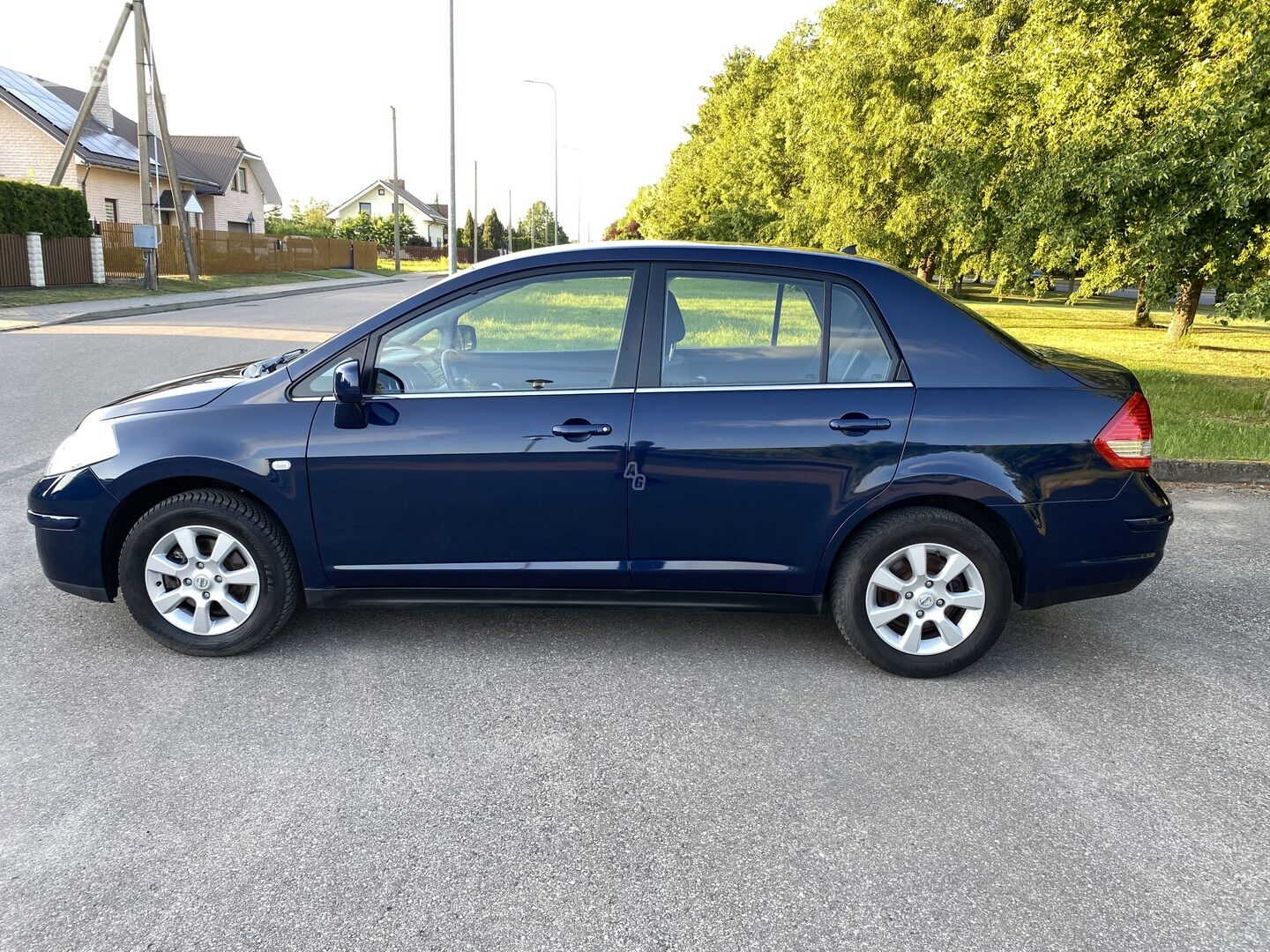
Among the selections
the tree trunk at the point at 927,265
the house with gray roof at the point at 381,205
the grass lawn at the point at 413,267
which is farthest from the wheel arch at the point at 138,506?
the house with gray roof at the point at 381,205

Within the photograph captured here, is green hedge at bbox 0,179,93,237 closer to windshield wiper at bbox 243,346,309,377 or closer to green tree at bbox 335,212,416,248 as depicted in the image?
windshield wiper at bbox 243,346,309,377

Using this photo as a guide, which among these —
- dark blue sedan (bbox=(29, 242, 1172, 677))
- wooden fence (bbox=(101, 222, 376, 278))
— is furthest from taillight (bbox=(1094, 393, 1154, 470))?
wooden fence (bbox=(101, 222, 376, 278))

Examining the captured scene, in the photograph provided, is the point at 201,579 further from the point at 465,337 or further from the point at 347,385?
the point at 465,337

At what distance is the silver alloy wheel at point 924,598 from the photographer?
398 cm

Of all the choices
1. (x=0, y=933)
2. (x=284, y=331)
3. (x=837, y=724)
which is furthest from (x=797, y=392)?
(x=284, y=331)

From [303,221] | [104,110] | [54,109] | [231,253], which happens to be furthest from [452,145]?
[303,221]

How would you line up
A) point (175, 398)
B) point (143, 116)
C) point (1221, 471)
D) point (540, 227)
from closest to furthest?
point (175, 398) < point (1221, 471) < point (143, 116) < point (540, 227)

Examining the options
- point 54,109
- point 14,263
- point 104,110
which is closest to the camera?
point 14,263

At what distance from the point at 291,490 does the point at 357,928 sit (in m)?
1.96

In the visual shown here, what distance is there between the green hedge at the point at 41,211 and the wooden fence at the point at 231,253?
3.89m

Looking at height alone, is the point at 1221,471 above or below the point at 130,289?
below

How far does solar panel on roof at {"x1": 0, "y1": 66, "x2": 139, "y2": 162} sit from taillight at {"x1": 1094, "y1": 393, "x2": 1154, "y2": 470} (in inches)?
1698

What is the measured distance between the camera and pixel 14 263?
24672 millimetres

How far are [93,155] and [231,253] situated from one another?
594 cm
